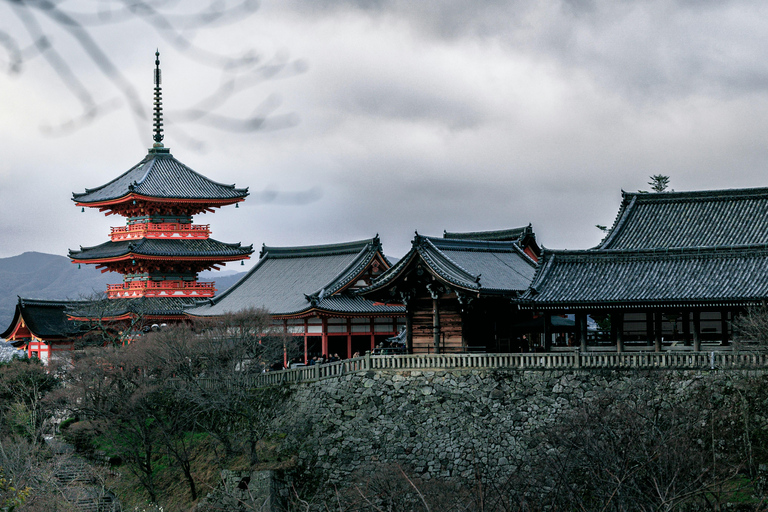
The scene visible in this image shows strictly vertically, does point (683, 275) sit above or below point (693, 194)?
below

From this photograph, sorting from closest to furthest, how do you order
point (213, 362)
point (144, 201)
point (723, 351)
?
point (723, 351) → point (213, 362) → point (144, 201)

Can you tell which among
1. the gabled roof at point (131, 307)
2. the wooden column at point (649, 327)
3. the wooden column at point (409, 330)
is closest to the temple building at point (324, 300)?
the gabled roof at point (131, 307)

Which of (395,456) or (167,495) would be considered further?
(167,495)

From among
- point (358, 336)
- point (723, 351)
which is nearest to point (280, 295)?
point (358, 336)

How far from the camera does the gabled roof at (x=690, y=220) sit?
132 feet

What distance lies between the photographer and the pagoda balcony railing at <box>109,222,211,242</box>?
55.7m

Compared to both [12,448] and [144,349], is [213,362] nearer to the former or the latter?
[144,349]

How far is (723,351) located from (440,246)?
13.4 metres

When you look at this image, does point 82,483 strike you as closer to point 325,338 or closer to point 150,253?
point 325,338

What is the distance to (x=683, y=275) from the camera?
34.9 meters

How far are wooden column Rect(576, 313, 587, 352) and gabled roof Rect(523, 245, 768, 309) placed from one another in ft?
3.43

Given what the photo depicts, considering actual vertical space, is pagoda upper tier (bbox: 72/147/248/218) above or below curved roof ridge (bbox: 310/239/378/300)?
above

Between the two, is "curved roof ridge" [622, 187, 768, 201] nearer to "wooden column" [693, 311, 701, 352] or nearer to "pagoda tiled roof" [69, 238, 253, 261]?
"wooden column" [693, 311, 701, 352]

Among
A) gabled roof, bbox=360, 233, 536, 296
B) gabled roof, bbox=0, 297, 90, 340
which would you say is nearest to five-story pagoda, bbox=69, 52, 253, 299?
gabled roof, bbox=0, 297, 90, 340
